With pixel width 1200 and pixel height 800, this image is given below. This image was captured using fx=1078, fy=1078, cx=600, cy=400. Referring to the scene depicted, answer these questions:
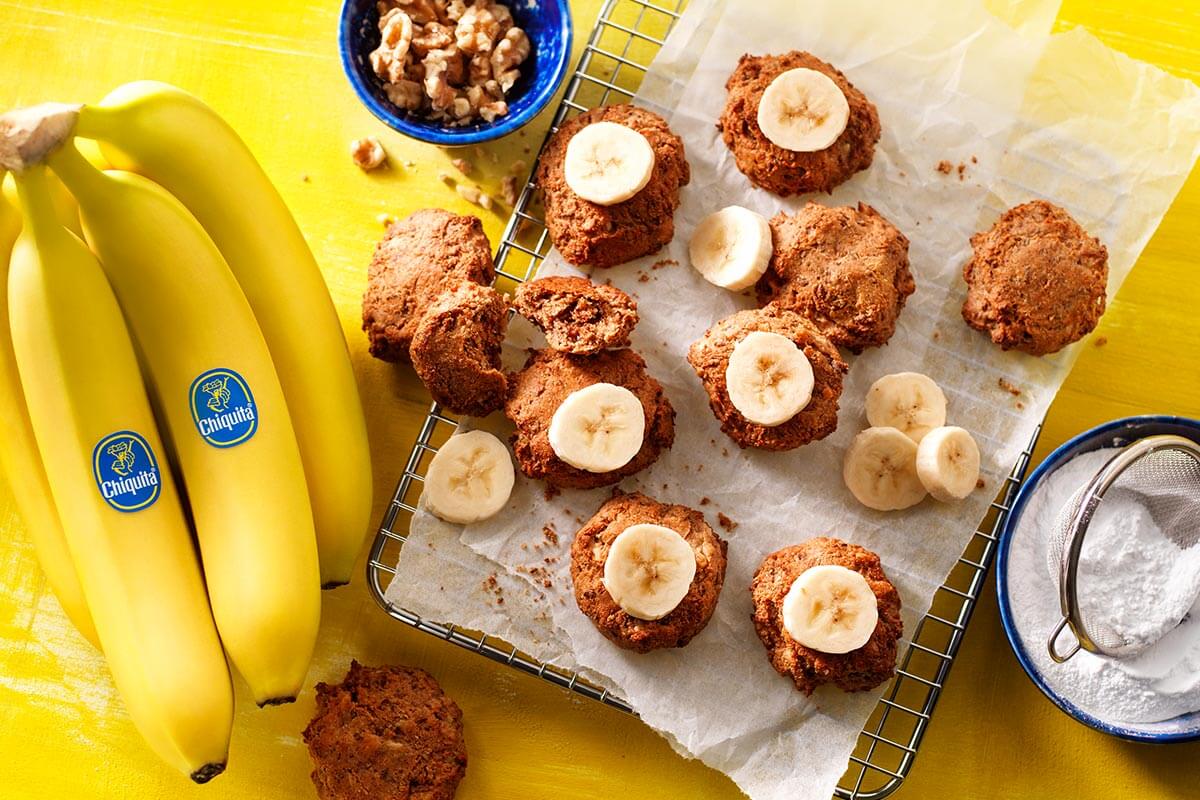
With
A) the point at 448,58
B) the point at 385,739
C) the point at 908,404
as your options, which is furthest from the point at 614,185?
the point at 385,739

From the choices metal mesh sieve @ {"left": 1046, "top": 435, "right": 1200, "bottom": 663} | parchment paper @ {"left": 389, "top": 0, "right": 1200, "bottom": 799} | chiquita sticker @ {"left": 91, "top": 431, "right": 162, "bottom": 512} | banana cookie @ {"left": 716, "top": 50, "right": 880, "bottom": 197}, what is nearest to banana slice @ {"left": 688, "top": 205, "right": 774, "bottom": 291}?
parchment paper @ {"left": 389, "top": 0, "right": 1200, "bottom": 799}

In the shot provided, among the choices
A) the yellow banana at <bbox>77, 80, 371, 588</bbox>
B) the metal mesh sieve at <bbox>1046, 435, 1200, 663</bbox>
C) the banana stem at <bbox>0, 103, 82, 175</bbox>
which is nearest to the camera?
the banana stem at <bbox>0, 103, 82, 175</bbox>

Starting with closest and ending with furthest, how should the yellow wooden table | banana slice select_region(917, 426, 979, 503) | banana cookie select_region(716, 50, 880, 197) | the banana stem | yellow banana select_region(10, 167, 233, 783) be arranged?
1. the banana stem
2. yellow banana select_region(10, 167, 233, 783)
3. banana slice select_region(917, 426, 979, 503)
4. banana cookie select_region(716, 50, 880, 197)
5. the yellow wooden table

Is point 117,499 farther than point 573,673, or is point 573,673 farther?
point 573,673

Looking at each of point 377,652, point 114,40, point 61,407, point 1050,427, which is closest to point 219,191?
point 61,407

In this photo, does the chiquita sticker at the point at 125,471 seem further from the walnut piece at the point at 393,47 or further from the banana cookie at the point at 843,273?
the banana cookie at the point at 843,273

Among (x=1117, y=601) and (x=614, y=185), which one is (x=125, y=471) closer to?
(x=614, y=185)

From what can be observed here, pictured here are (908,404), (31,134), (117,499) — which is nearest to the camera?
(31,134)

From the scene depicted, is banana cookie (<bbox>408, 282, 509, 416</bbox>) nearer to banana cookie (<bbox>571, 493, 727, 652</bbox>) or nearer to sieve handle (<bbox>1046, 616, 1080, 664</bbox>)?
banana cookie (<bbox>571, 493, 727, 652</bbox>)
